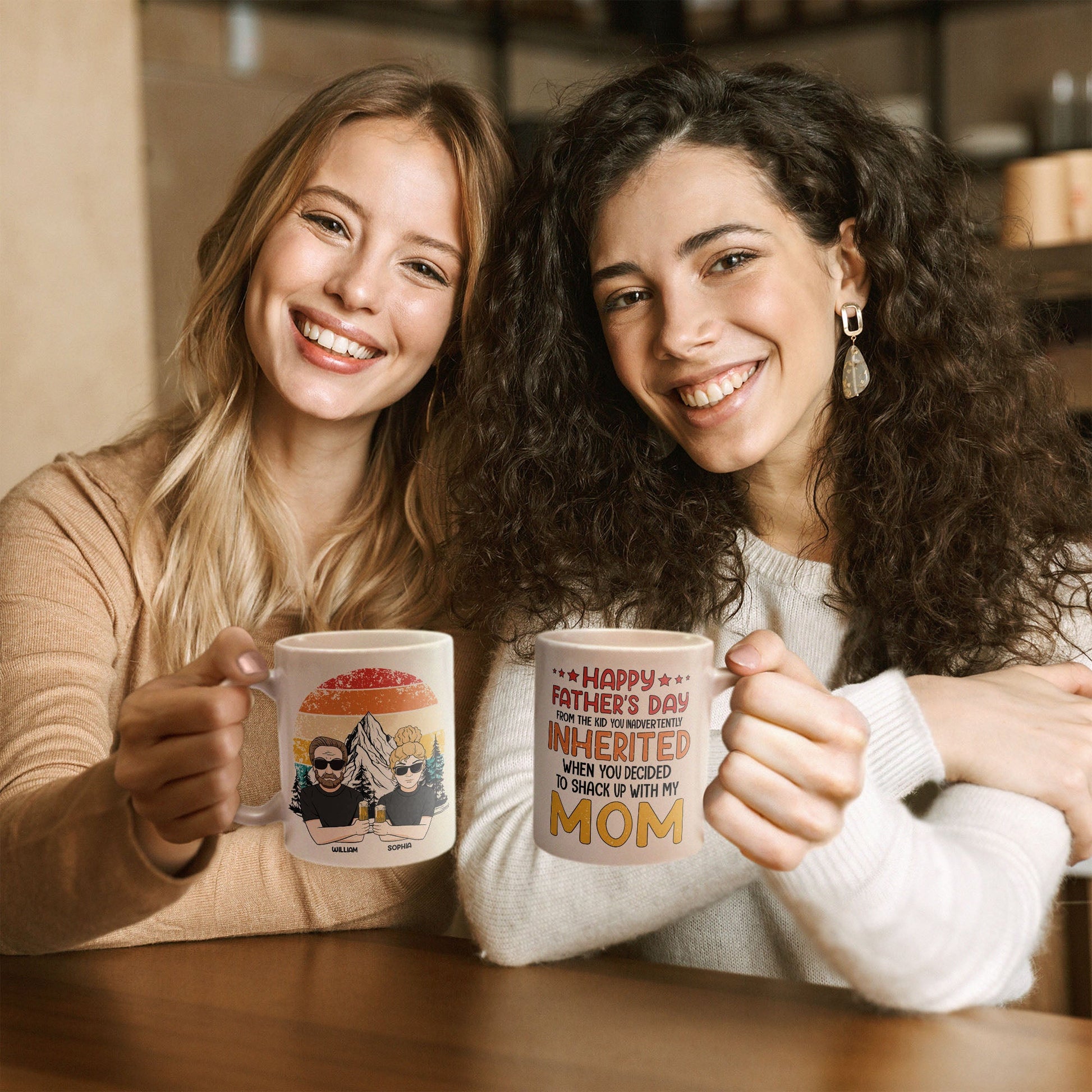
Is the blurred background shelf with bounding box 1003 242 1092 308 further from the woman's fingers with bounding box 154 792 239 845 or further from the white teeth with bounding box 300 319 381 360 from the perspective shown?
the woman's fingers with bounding box 154 792 239 845

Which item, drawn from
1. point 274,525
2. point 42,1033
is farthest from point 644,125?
point 42,1033

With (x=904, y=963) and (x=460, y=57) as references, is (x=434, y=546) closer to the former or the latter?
(x=904, y=963)

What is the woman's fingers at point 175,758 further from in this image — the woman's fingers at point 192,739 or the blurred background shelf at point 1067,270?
the blurred background shelf at point 1067,270

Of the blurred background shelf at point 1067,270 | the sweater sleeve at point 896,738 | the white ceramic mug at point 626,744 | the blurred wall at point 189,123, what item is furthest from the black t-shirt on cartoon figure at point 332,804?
the blurred wall at point 189,123

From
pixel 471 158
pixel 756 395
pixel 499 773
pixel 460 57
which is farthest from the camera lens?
pixel 460 57

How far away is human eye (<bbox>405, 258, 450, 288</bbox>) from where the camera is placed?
1339 mm

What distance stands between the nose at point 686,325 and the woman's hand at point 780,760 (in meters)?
0.46

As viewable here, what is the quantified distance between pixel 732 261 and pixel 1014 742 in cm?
51

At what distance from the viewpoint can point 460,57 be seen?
383 centimetres

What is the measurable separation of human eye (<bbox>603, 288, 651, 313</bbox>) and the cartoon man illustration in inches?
24.6

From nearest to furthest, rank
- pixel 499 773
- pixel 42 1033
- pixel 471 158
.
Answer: pixel 42 1033
pixel 499 773
pixel 471 158

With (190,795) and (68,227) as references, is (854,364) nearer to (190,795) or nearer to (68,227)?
(190,795)

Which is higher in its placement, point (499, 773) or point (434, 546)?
point (434, 546)

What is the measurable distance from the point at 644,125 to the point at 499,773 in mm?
644
